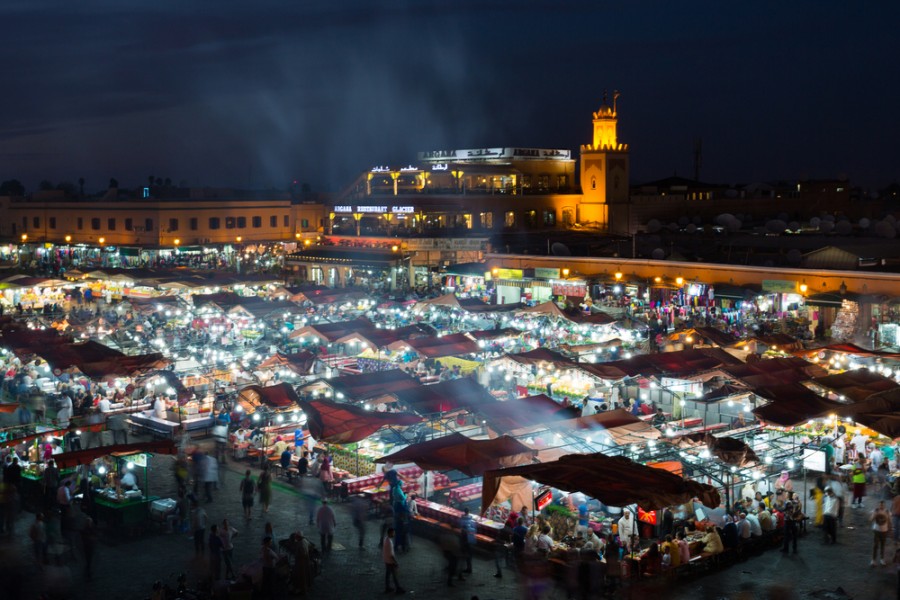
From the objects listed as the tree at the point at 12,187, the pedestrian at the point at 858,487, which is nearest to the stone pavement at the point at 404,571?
the pedestrian at the point at 858,487

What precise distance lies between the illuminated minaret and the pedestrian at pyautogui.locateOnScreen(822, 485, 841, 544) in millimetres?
44251

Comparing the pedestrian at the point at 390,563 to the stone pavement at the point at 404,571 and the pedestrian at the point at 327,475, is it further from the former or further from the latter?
the pedestrian at the point at 327,475

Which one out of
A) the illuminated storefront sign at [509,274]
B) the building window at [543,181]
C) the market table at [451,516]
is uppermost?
the building window at [543,181]

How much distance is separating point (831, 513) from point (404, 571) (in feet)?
18.4

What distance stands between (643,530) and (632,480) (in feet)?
4.73

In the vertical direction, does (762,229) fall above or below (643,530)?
above

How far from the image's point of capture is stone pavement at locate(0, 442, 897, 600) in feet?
36.1

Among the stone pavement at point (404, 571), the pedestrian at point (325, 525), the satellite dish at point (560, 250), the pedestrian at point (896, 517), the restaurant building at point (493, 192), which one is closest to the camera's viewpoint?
the stone pavement at point (404, 571)

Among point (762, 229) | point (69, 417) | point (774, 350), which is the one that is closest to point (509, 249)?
point (762, 229)

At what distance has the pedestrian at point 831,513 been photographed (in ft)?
41.4

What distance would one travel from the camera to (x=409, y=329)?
24.6m

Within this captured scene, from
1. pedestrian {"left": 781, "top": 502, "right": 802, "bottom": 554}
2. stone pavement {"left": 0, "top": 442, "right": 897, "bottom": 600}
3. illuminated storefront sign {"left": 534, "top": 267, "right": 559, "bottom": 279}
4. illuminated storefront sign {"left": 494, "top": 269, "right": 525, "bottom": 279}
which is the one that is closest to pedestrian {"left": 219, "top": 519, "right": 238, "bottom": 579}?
stone pavement {"left": 0, "top": 442, "right": 897, "bottom": 600}

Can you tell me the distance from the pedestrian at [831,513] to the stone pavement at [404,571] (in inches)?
6.4

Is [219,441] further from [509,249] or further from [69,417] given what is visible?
[509,249]
